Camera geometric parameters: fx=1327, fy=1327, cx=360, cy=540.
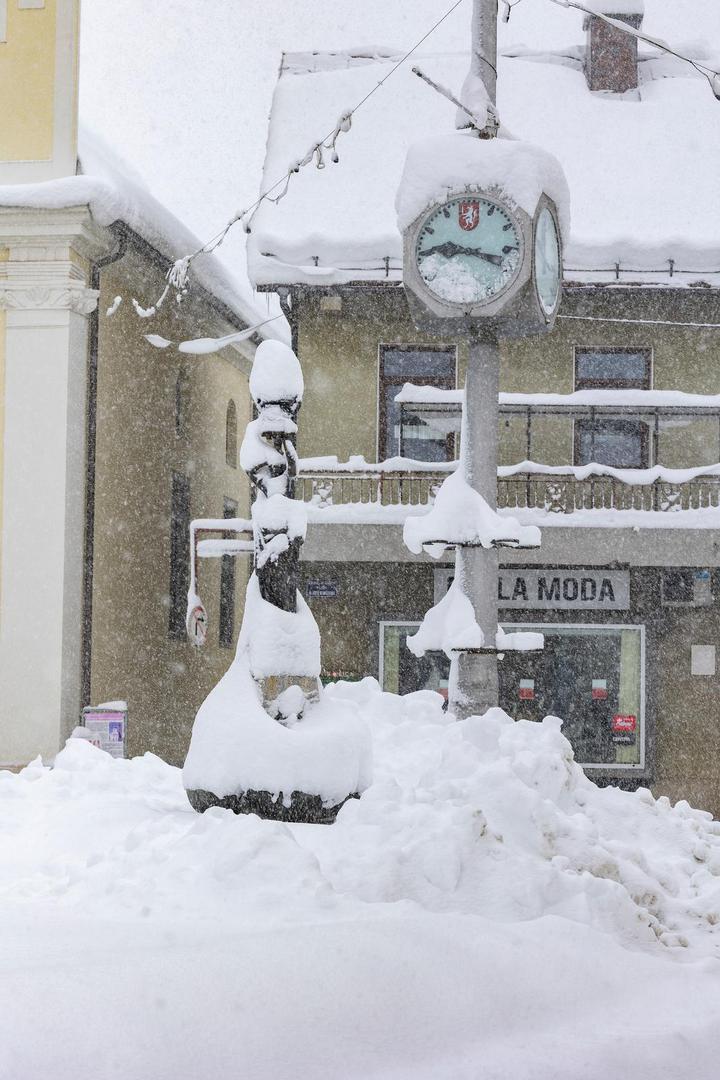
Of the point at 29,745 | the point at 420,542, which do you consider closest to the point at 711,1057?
the point at 420,542

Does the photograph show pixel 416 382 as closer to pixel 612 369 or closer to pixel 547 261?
pixel 612 369

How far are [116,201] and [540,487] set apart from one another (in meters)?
5.79

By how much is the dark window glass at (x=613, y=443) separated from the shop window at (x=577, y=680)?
2006 mm

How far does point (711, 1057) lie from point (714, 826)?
468cm

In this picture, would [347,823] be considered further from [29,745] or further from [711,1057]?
[29,745]

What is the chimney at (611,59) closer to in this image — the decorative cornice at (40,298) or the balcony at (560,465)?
the balcony at (560,465)

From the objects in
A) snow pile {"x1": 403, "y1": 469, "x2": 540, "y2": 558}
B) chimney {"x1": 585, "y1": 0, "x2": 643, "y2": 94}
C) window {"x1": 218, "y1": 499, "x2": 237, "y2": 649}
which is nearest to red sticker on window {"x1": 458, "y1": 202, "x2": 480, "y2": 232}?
snow pile {"x1": 403, "y1": 469, "x2": 540, "y2": 558}

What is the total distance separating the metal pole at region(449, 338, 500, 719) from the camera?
891 cm

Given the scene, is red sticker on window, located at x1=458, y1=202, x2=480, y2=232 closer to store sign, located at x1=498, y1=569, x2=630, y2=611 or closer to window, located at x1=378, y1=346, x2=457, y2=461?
window, located at x1=378, y1=346, x2=457, y2=461

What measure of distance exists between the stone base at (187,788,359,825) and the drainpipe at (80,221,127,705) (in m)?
7.04

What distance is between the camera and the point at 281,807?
23.9 feet

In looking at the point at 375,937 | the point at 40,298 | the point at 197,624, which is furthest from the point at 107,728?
the point at 375,937

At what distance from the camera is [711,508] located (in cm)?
1488

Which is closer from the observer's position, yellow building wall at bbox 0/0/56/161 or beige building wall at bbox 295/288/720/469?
yellow building wall at bbox 0/0/56/161
